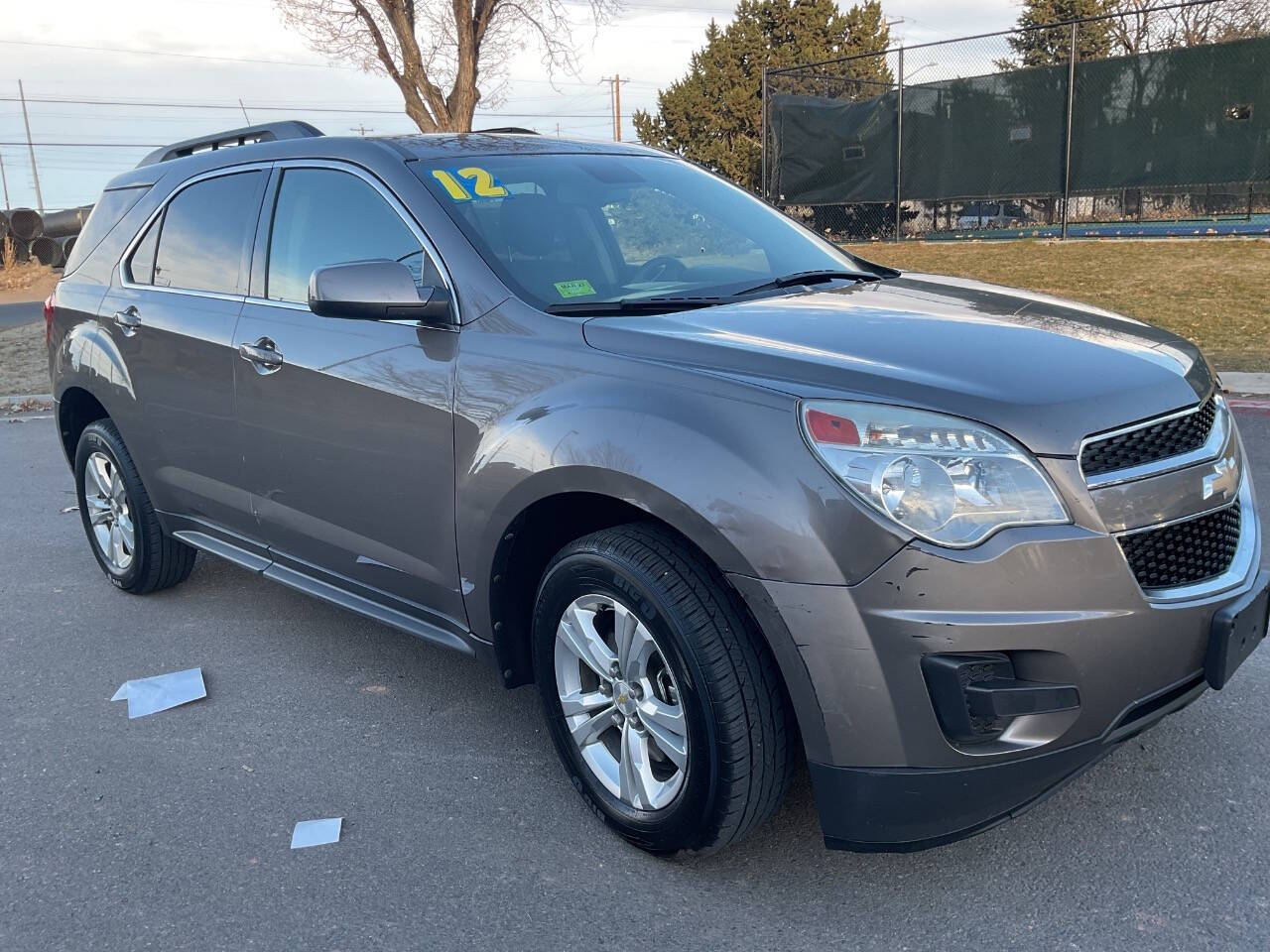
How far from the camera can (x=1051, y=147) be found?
15578mm

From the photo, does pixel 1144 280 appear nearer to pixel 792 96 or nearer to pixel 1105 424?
pixel 792 96

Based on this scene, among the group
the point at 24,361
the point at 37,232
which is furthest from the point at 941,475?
the point at 37,232

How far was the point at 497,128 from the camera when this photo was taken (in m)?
4.43

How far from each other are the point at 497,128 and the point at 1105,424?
9.16 feet

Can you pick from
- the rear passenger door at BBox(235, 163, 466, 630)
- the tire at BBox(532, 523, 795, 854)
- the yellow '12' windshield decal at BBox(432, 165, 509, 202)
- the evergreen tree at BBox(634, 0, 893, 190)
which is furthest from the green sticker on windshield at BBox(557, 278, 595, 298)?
the evergreen tree at BBox(634, 0, 893, 190)

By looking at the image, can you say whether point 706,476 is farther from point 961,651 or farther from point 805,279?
point 805,279

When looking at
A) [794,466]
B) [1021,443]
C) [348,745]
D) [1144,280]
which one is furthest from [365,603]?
[1144,280]

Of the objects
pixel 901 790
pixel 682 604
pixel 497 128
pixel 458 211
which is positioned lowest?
pixel 901 790

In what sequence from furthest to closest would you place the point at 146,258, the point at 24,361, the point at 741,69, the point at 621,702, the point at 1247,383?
the point at 741,69
the point at 24,361
the point at 1247,383
the point at 146,258
the point at 621,702

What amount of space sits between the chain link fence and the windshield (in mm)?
11612

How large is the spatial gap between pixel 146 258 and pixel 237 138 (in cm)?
64

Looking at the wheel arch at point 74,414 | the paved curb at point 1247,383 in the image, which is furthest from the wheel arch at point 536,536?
the paved curb at point 1247,383

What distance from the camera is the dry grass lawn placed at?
10.3 meters

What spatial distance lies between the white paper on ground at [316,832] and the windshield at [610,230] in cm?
154
